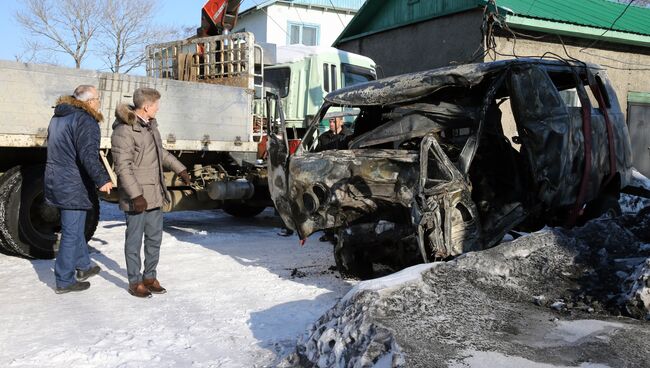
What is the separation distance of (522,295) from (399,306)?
799mm

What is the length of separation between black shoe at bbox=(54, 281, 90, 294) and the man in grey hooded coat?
447mm

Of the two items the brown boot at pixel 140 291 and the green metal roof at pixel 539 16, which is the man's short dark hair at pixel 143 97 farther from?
the green metal roof at pixel 539 16

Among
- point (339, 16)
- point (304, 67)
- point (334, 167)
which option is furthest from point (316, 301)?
point (339, 16)

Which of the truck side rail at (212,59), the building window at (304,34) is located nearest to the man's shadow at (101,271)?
the truck side rail at (212,59)

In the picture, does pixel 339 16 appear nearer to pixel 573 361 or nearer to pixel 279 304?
pixel 279 304

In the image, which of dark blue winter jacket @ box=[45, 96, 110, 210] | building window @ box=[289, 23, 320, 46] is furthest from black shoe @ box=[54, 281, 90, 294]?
building window @ box=[289, 23, 320, 46]

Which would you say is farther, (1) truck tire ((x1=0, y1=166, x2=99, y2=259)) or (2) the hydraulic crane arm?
(2) the hydraulic crane arm

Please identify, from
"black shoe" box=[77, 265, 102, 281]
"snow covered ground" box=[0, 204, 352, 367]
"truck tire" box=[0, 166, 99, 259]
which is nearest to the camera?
"snow covered ground" box=[0, 204, 352, 367]

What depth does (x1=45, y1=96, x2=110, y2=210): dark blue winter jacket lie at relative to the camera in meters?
5.10

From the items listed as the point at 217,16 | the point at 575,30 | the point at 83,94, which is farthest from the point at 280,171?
the point at 575,30

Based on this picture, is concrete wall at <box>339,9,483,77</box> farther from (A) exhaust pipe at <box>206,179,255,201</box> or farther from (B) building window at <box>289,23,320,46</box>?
(B) building window at <box>289,23,320,46</box>

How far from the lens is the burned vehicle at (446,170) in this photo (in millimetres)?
4617

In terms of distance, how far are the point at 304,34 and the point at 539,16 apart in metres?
16.2

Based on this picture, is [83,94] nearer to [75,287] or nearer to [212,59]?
[75,287]
